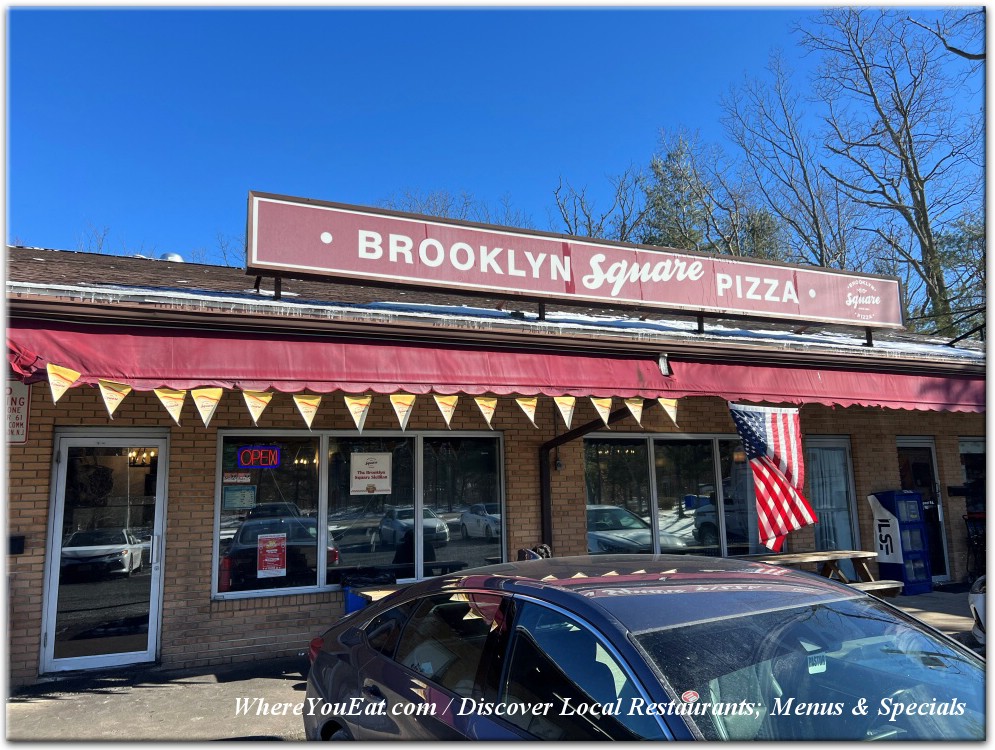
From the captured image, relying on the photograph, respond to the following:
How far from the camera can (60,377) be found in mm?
4613

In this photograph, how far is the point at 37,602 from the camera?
5.89 metres

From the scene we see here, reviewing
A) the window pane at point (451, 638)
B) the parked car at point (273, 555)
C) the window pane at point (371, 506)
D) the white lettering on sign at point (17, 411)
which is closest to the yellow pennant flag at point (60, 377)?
the white lettering on sign at point (17, 411)

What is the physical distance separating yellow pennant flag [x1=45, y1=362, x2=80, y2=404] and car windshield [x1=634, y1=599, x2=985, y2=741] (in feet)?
14.2

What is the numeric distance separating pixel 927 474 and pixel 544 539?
728 centimetres

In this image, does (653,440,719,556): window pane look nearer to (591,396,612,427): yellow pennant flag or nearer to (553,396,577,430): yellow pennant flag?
(591,396,612,427): yellow pennant flag

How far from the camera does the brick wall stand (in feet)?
19.5

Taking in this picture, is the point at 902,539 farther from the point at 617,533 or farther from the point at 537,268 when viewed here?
the point at 537,268

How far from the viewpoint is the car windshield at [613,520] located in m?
8.38

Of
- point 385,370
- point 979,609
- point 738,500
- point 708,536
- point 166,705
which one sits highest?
point 385,370

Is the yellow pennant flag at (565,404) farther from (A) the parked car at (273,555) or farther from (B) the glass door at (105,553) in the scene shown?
(B) the glass door at (105,553)

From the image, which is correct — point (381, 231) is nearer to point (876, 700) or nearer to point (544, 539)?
point (544, 539)

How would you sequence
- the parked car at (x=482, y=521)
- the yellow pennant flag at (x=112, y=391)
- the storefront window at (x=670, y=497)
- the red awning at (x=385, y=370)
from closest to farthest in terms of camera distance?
1. the yellow pennant flag at (x=112, y=391)
2. the red awning at (x=385, y=370)
3. the parked car at (x=482, y=521)
4. the storefront window at (x=670, y=497)

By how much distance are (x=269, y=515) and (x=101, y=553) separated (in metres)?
Result: 1.58

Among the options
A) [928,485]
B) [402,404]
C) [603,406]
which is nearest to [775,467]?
[603,406]
